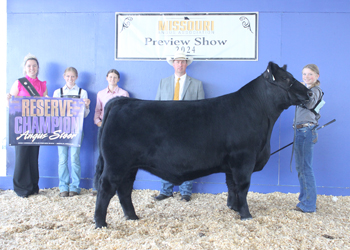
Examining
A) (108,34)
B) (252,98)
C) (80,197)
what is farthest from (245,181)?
(108,34)

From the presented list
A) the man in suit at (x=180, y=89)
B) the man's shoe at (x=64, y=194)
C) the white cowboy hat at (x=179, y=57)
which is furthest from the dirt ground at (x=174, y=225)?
the white cowboy hat at (x=179, y=57)

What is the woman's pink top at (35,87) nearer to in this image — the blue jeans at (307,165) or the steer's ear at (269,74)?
the steer's ear at (269,74)

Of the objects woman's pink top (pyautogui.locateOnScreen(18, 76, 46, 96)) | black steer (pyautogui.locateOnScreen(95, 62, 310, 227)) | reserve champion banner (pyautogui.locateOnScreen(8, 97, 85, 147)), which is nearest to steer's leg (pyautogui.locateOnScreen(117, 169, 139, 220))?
black steer (pyautogui.locateOnScreen(95, 62, 310, 227))

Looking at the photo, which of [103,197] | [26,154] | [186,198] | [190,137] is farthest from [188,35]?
[26,154]

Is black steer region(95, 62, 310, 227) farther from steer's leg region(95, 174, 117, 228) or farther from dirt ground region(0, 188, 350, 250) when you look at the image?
dirt ground region(0, 188, 350, 250)

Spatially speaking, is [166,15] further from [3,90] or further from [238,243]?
[238,243]

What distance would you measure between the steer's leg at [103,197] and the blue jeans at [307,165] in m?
2.36

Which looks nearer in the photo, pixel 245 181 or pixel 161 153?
pixel 161 153

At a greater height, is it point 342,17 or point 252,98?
point 342,17

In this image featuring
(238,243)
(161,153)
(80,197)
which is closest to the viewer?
(238,243)

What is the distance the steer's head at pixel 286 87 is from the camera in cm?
297

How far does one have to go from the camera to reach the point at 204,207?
11.8 ft

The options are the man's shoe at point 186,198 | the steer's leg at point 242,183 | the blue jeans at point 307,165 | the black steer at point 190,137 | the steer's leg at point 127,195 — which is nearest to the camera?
the black steer at point 190,137

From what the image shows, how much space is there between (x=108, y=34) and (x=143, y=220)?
3126 mm
